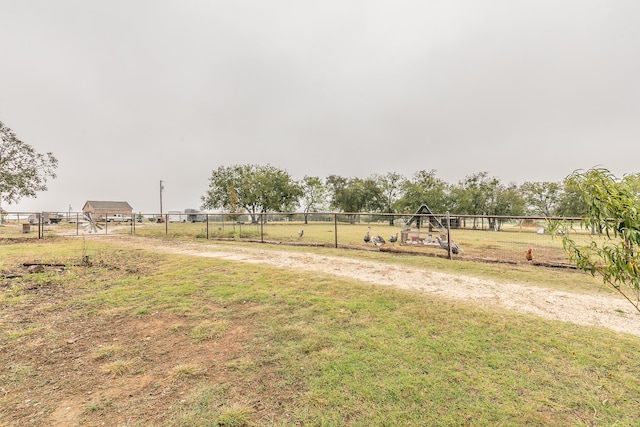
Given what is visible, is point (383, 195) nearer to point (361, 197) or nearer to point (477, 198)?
point (361, 197)

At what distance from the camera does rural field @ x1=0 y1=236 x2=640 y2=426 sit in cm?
212

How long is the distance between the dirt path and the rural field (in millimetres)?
44

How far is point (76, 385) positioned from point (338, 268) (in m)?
5.80

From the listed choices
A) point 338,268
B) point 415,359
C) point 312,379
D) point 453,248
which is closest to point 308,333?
point 312,379

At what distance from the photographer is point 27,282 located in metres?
5.91

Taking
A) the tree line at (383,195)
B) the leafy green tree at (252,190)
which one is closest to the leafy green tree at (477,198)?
the tree line at (383,195)

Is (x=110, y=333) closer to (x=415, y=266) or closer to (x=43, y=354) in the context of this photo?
(x=43, y=354)

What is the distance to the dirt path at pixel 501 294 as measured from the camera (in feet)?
13.6

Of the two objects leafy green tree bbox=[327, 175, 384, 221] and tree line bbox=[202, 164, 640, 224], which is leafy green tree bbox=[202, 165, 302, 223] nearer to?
tree line bbox=[202, 164, 640, 224]

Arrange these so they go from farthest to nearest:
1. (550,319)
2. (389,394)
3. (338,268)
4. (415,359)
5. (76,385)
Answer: (338,268) < (550,319) < (415,359) < (76,385) < (389,394)

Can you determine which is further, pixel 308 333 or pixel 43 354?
pixel 308 333

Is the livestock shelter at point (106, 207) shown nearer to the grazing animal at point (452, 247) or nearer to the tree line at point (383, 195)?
the tree line at point (383, 195)

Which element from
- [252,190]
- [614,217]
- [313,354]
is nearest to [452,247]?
[313,354]

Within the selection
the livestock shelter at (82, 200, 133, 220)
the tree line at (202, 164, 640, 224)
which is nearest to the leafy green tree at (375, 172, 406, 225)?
the tree line at (202, 164, 640, 224)
